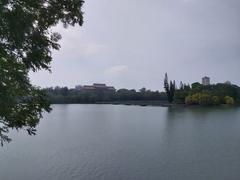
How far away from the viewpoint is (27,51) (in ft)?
29.3

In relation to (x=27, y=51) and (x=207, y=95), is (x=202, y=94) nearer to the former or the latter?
(x=207, y=95)

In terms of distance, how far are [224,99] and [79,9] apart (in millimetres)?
150916

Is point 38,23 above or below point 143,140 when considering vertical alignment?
above

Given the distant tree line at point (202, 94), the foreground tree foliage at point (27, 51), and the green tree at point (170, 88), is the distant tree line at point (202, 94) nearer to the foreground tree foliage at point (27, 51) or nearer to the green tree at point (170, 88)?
the green tree at point (170, 88)

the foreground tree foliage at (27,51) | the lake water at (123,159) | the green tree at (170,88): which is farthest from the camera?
the green tree at (170,88)

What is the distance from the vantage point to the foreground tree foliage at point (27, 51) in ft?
25.4

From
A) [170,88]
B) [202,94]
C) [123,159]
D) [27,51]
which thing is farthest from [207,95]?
[27,51]

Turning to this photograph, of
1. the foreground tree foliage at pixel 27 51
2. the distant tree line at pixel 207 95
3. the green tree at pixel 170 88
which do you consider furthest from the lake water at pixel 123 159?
the green tree at pixel 170 88

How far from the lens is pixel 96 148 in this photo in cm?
3406

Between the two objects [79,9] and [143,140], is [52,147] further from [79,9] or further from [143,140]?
[79,9]

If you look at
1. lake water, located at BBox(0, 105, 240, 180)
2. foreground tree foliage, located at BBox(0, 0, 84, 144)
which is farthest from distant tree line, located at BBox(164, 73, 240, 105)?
foreground tree foliage, located at BBox(0, 0, 84, 144)

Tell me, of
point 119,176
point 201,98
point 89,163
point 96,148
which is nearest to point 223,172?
point 119,176

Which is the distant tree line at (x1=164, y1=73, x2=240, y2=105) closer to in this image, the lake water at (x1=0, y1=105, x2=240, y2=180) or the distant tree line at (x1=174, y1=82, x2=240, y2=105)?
the distant tree line at (x1=174, y1=82, x2=240, y2=105)

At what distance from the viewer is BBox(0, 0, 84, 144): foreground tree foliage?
7.75m
